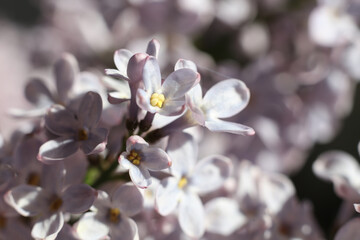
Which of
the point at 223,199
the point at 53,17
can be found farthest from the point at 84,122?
the point at 53,17

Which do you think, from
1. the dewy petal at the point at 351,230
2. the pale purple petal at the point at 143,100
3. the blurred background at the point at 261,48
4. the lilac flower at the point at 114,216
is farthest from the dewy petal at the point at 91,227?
the blurred background at the point at 261,48

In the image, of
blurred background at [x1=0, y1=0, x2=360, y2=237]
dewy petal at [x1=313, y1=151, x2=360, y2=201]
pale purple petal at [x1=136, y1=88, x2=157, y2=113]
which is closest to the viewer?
pale purple petal at [x1=136, y1=88, x2=157, y2=113]

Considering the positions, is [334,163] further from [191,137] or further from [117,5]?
[117,5]

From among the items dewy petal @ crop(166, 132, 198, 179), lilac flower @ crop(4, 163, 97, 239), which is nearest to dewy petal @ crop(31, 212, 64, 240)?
lilac flower @ crop(4, 163, 97, 239)

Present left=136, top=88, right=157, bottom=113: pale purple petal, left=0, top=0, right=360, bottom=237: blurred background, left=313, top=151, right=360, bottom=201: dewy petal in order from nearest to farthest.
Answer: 1. left=136, top=88, right=157, bottom=113: pale purple petal
2. left=313, top=151, right=360, bottom=201: dewy petal
3. left=0, top=0, right=360, bottom=237: blurred background

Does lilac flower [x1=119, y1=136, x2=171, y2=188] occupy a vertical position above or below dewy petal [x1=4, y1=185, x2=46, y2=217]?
above

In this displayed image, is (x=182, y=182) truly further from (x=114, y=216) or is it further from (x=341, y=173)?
(x=341, y=173)

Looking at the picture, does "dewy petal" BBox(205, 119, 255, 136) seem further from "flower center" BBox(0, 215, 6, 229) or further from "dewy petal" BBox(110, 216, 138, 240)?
"flower center" BBox(0, 215, 6, 229)
